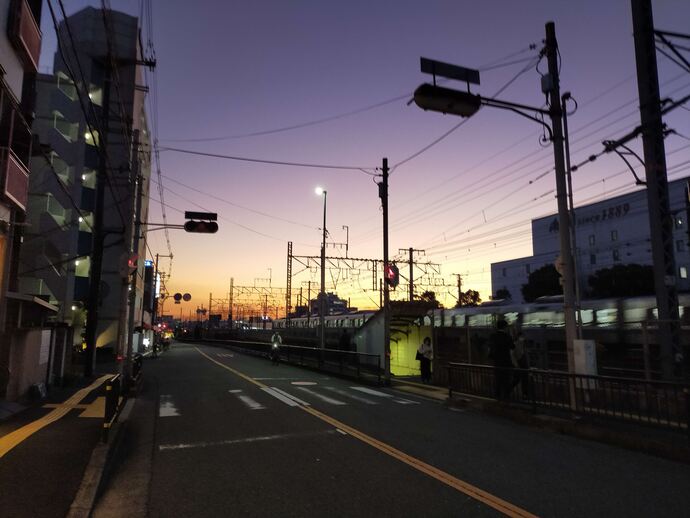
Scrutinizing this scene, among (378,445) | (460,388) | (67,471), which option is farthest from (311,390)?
(67,471)

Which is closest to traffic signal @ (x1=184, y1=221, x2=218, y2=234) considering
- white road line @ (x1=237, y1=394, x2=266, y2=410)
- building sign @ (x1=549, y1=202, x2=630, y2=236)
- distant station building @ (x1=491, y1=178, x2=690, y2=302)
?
white road line @ (x1=237, y1=394, x2=266, y2=410)

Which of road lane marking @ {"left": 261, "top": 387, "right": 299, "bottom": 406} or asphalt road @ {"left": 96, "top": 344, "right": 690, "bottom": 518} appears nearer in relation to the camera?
asphalt road @ {"left": 96, "top": 344, "right": 690, "bottom": 518}

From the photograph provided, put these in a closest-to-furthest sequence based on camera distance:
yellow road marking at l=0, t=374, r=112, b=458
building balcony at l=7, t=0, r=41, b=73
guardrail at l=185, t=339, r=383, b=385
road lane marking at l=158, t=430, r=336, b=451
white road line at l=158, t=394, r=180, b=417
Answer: yellow road marking at l=0, t=374, r=112, b=458
road lane marking at l=158, t=430, r=336, b=451
white road line at l=158, t=394, r=180, b=417
building balcony at l=7, t=0, r=41, b=73
guardrail at l=185, t=339, r=383, b=385

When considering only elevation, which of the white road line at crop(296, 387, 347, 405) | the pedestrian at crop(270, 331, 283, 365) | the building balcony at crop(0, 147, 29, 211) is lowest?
the white road line at crop(296, 387, 347, 405)

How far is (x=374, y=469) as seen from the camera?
22.3 feet

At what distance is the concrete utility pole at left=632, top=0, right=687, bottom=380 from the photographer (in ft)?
37.3

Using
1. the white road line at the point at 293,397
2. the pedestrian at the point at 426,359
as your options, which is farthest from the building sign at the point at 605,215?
the white road line at the point at 293,397

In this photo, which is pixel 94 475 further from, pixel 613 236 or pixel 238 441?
pixel 613 236

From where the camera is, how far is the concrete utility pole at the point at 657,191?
11.4 meters

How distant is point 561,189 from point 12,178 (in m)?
13.5

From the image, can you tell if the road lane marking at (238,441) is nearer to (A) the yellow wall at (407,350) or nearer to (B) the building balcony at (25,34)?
(B) the building balcony at (25,34)

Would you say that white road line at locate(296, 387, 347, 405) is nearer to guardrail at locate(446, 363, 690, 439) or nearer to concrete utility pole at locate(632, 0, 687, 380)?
guardrail at locate(446, 363, 690, 439)

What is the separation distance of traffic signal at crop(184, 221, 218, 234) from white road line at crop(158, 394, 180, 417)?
518 centimetres

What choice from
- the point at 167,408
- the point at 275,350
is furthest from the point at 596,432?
the point at 275,350
